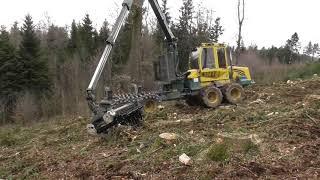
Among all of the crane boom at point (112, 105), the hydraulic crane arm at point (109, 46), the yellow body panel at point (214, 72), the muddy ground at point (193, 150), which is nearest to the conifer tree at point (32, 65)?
the muddy ground at point (193, 150)

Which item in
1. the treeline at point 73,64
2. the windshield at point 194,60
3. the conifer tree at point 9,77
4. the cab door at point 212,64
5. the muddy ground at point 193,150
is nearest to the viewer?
the muddy ground at point 193,150

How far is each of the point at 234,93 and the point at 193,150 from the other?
730 centimetres

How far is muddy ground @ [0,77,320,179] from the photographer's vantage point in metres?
7.11

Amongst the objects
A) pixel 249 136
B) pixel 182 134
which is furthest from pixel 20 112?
pixel 249 136

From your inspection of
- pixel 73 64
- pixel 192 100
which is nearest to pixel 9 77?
pixel 73 64

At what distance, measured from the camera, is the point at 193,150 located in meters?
8.16

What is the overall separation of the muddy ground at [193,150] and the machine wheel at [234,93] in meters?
2.75

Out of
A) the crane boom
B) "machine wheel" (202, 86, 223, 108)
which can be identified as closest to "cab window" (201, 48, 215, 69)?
"machine wheel" (202, 86, 223, 108)

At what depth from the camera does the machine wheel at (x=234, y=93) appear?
48.6 ft

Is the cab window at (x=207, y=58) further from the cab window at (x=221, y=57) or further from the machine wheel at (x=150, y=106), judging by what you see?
the machine wheel at (x=150, y=106)

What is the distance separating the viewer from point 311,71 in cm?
2528

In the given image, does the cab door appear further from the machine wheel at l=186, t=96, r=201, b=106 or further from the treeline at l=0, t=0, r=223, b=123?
the treeline at l=0, t=0, r=223, b=123

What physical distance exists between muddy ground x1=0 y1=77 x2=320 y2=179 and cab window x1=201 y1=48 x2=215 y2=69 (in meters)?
2.80

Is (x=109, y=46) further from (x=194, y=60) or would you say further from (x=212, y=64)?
(x=212, y=64)
